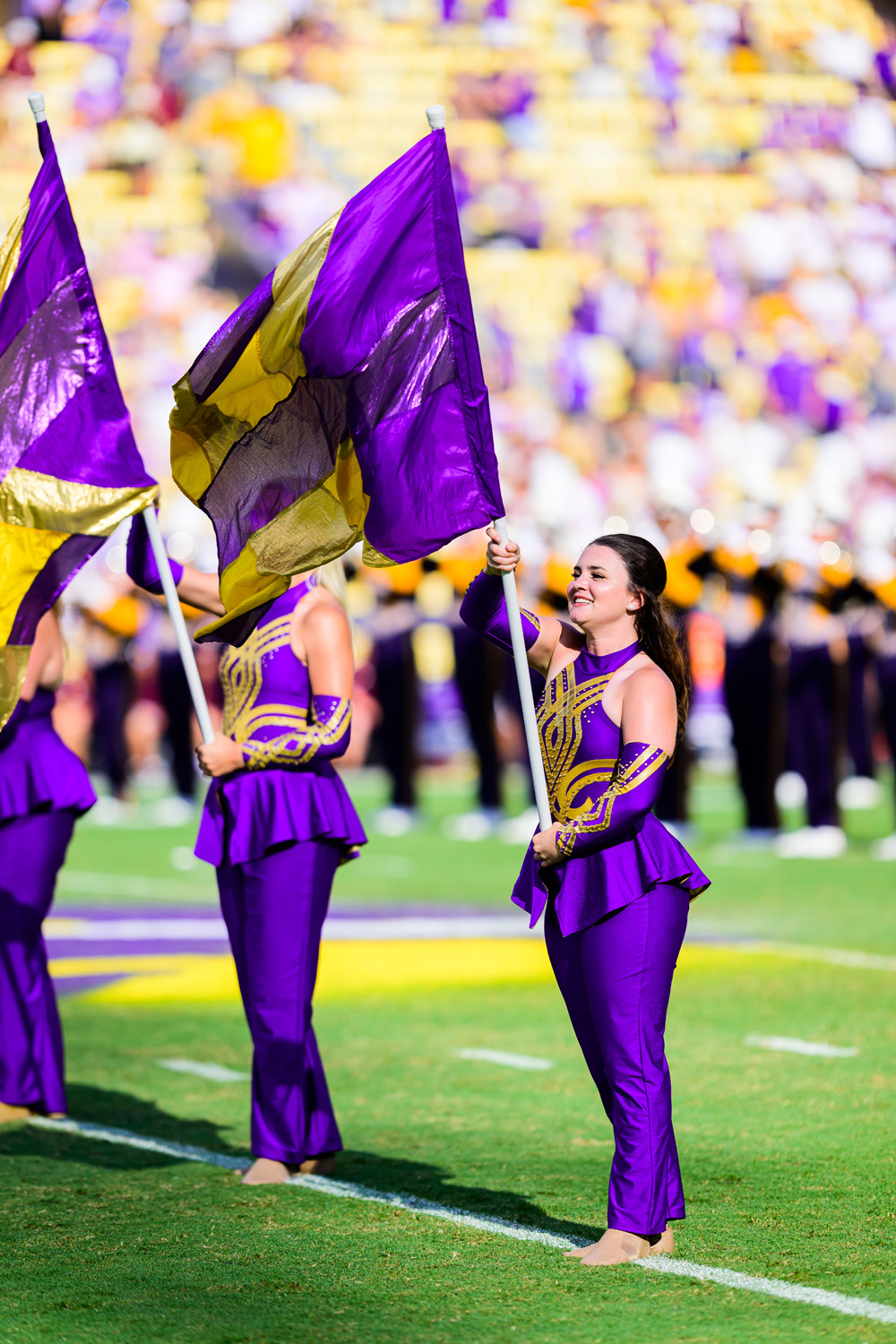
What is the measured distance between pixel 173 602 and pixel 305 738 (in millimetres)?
468

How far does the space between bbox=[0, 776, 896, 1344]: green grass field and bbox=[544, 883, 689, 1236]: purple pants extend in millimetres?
166

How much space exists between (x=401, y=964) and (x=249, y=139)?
63.0 ft

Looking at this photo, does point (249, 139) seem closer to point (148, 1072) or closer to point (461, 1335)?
point (148, 1072)

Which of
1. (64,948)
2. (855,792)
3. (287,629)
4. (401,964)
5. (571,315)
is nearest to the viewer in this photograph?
(287,629)

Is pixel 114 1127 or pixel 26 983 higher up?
pixel 26 983

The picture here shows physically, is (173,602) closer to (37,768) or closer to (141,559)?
(141,559)

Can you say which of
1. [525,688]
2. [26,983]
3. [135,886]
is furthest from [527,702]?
[135,886]

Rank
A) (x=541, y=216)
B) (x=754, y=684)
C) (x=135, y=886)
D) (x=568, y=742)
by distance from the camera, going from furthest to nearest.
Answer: (x=541, y=216) → (x=754, y=684) → (x=135, y=886) → (x=568, y=742)

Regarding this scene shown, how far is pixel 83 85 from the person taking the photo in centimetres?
2666

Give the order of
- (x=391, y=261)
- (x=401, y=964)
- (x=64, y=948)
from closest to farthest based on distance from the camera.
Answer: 1. (x=391, y=261)
2. (x=401, y=964)
3. (x=64, y=948)

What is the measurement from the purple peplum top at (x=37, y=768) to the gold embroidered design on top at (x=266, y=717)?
962mm

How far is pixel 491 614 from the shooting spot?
433 centimetres

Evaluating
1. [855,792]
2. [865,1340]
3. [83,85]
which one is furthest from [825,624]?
[83,85]

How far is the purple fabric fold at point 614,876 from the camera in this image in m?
4.00
